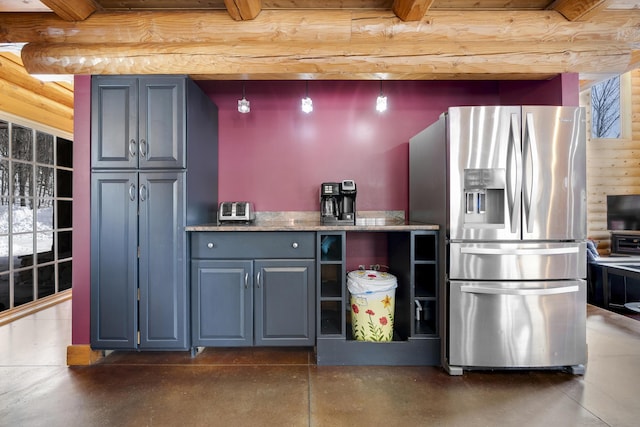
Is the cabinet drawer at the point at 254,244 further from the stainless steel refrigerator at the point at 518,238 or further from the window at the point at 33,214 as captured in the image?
the window at the point at 33,214

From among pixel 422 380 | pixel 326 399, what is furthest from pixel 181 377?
pixel 422 380

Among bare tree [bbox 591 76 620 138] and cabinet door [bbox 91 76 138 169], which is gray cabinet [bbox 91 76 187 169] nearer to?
cabinet door [bbox 91 76 138 169]

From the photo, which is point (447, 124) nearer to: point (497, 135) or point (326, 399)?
point (497, 135)

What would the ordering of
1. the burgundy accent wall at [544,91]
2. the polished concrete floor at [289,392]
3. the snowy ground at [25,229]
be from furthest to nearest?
the snowy ground at [25,229] → the burgundy accent wall at [544,91] → the polished concrete floor at [289,392]

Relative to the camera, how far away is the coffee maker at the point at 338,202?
8.46 feet

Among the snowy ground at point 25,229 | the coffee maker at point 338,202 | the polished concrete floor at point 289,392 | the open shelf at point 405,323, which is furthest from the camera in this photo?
the snowy ground at point 25,229

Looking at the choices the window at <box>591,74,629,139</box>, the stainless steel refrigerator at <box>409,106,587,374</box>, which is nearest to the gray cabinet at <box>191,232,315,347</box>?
the stainless steel refrigerator at <box>409,106,587,374</box>

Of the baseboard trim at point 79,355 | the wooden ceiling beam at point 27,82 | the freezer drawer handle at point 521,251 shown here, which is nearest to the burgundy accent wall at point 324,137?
the freezer drawer handle at point 521,251

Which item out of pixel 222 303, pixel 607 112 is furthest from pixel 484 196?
pixel 607 112

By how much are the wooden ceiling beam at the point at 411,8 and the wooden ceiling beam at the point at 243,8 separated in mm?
995

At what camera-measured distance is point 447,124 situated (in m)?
2.16

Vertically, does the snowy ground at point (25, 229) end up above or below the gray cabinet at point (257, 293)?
above

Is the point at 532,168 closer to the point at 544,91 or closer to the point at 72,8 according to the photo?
the point at 544,91

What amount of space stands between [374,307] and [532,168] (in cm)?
146
